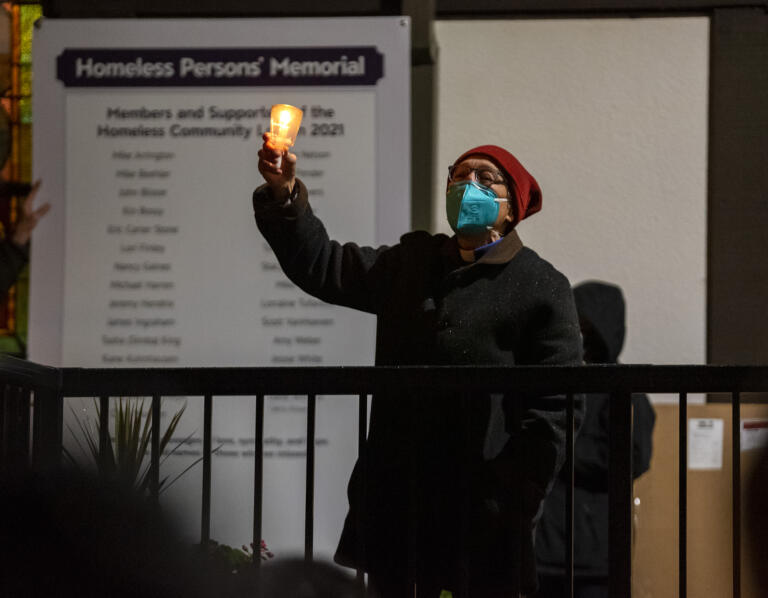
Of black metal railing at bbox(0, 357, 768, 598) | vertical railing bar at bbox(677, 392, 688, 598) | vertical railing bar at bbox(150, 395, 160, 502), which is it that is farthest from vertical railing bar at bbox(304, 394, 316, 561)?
vertical railing bar at bbox(677, 392, 688, 598)

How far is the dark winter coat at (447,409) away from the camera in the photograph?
2.42 m

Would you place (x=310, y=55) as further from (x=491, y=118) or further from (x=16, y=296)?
(x=16, y=296)

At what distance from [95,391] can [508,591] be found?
1.01 meters

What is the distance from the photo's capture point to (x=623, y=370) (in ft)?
7.63

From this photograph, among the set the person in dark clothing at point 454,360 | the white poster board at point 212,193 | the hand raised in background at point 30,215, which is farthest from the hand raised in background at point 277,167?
the hand raised in background at point 30,215

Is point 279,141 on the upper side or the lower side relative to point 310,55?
lower

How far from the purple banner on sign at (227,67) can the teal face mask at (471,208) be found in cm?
204

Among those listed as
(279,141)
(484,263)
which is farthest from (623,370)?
(279,141)

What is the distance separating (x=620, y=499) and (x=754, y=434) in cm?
261

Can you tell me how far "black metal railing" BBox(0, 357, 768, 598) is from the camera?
2316mm

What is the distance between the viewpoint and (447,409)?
245 centimetres

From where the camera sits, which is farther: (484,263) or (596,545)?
(596,545)

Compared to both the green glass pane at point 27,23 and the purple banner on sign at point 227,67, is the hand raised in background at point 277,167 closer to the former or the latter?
the purple banner on sign at point 227,67

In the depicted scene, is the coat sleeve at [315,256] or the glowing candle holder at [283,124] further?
the coat sleeve at [315,256]
